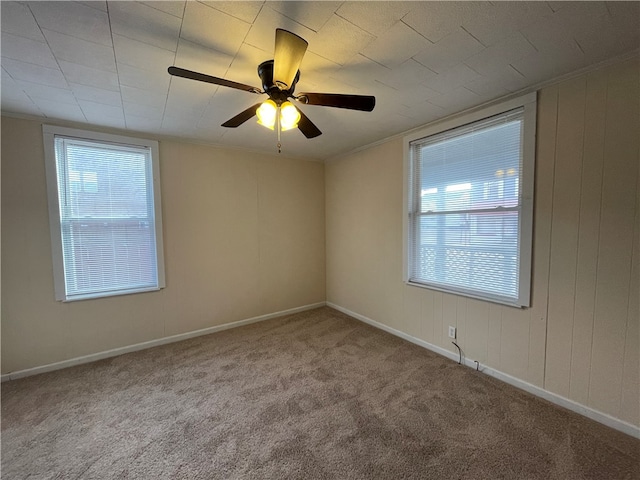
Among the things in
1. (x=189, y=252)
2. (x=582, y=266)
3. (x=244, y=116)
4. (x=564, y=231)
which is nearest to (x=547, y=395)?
(x=582, y=266)

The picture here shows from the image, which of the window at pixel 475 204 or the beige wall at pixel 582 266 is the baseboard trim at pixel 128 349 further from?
the beige wall at pixel 582 266

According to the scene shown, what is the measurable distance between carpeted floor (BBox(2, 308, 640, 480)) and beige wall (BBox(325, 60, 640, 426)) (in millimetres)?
252

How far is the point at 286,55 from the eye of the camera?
50.1 inches

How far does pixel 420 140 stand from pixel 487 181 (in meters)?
0.84

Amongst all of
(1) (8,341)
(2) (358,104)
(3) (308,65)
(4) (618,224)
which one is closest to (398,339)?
(4) (618,224)

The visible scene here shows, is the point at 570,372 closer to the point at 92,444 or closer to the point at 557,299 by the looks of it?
the point at 557,299

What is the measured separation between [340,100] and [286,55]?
414 millimetres

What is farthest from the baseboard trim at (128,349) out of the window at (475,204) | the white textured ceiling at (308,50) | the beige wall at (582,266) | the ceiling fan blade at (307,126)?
the ceiling fan blade at (307,126)

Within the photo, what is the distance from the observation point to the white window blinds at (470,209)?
2.22 m

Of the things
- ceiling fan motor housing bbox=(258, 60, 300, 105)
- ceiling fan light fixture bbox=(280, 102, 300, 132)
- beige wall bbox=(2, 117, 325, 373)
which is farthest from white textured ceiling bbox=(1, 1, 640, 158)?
beige wall bbox=(2, 117, 325, 373)

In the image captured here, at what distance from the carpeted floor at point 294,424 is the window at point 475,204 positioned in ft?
2.83

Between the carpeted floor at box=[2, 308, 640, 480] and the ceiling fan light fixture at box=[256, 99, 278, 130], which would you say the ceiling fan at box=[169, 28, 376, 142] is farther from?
the carpeted floor at box=[2, 308, 640, 480]

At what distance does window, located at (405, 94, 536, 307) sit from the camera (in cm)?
213

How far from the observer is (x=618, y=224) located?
1705 millimetres
